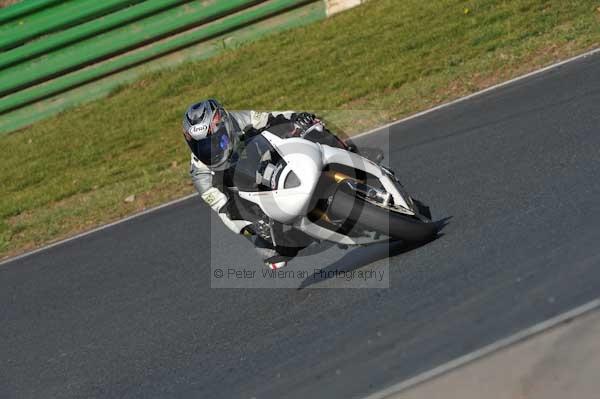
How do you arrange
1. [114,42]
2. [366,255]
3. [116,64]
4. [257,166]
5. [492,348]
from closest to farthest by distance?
Result: [492,348]
[257,166]
[366,255]
[114,42]
[116,64]

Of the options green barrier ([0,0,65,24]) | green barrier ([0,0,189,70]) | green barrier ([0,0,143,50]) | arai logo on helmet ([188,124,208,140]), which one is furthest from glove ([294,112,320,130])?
green barrier ([0,0,65,24])

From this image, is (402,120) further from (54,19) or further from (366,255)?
(54,19)

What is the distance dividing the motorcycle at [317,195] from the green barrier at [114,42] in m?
8.40

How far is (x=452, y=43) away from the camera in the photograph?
12938 mm

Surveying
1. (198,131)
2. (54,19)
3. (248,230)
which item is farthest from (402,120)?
(54,19)

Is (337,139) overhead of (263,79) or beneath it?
overhead

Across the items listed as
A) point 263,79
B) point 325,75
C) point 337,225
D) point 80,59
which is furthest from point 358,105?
point 337,225

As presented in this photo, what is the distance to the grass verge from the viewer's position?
11.6 metres

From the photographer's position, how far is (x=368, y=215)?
621 cm

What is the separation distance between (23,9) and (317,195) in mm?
10104

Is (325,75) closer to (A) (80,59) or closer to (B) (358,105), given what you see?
(B) (358,105)

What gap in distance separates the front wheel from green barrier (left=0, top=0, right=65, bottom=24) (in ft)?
32.9

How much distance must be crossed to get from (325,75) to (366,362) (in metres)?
8.61

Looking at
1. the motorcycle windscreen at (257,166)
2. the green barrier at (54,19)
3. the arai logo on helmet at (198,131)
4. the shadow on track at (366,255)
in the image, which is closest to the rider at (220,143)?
the arai logo on helmet at (198,131)
